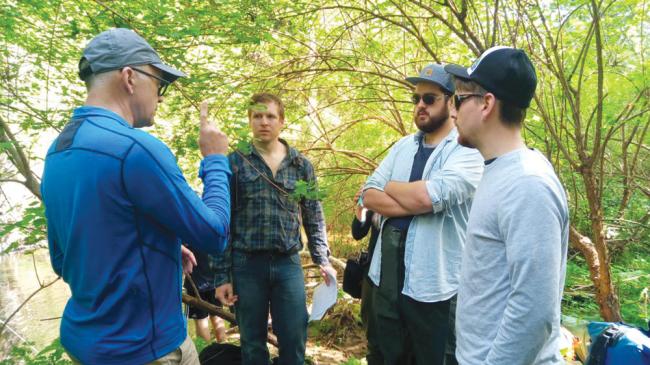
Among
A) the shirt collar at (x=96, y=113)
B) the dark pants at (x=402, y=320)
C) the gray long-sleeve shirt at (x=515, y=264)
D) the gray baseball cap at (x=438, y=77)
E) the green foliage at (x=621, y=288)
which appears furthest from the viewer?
the green foliage at (x=621, y=288)

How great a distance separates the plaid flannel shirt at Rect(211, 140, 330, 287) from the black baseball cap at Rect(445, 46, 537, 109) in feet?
4.65

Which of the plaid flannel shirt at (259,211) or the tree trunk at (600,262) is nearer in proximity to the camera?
the plaid flannel shirt at (259,211)

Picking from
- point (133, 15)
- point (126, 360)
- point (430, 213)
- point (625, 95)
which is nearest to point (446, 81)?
point (430, 213)

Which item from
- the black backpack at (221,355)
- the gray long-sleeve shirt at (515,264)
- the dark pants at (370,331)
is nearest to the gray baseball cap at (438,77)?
the gray long-sleeve shirt at (515,264)

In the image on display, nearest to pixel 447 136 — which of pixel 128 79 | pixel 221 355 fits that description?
pixel 128 79

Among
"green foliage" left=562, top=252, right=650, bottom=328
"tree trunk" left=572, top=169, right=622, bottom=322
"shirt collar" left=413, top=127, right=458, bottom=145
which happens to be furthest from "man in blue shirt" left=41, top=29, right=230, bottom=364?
"green foliage" left=562, top=252, right=650, bottom=328

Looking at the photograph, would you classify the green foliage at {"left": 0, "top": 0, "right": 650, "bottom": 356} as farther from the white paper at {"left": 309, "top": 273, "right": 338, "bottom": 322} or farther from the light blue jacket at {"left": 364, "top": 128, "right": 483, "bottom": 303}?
the white paper at {"left": 309, "top": 273, "right": 338, "bottom": 322}

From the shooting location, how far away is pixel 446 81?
240cm

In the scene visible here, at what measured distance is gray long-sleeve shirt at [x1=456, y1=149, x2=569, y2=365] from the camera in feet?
3.92

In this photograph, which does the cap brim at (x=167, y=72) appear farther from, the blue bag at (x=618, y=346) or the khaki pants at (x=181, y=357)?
the blue bag at (x=618, y=346)

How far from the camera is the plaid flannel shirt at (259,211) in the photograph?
2.63 metres

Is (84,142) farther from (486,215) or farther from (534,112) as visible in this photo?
(534,112)

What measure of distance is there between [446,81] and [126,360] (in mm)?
2110

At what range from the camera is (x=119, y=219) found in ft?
4.13
